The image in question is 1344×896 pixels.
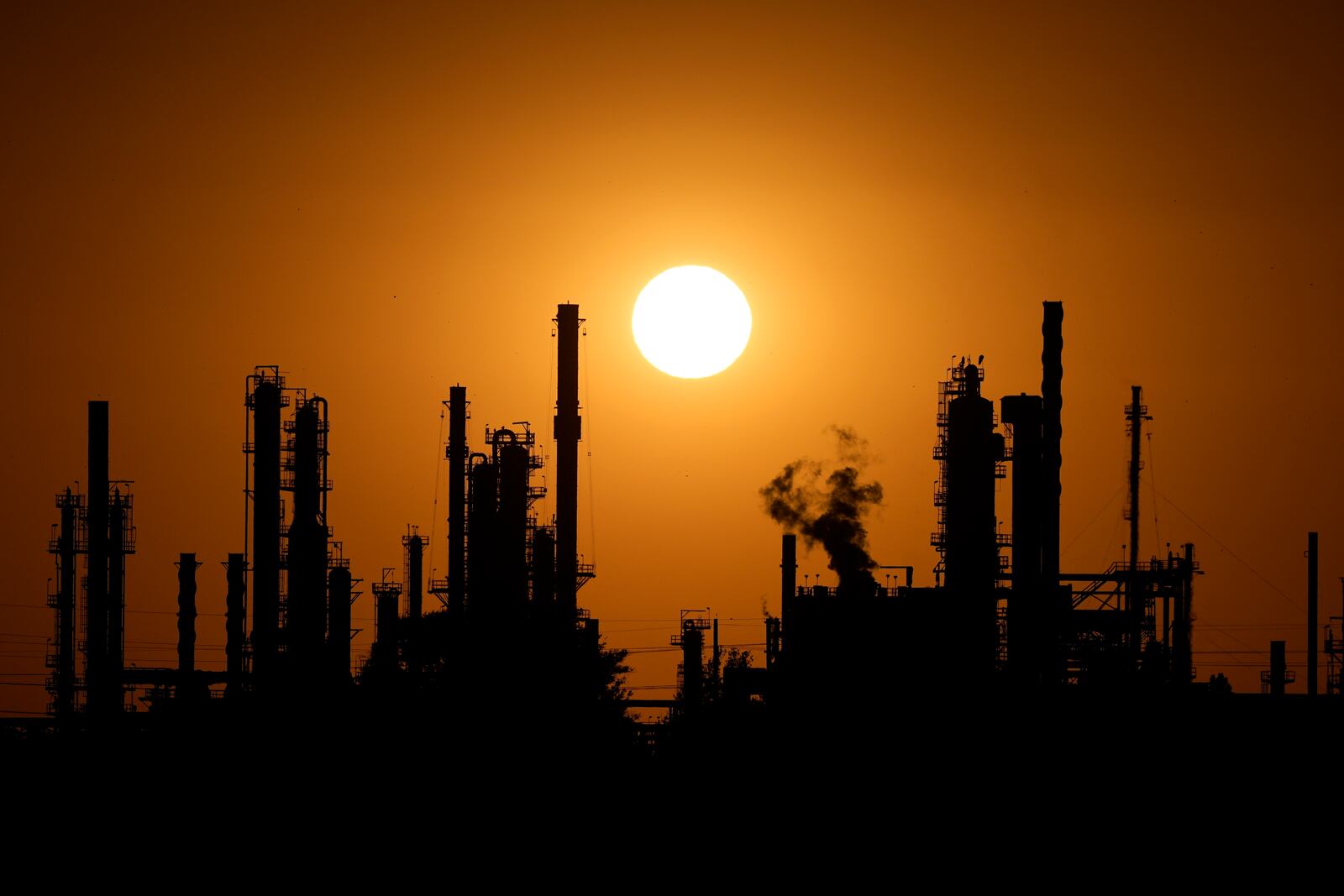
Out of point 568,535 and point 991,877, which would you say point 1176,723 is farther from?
point 568,535

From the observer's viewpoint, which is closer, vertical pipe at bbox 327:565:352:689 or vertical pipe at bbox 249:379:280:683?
vertical pipe at bbox 249:379:280:683

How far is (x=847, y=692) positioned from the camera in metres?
48.3

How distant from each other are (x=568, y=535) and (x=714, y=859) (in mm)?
22261

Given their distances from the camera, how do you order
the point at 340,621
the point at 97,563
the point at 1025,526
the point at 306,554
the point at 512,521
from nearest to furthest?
the point at 1025,526 < the point at 306,554 < the point at 340,621 < the point at 97,563 < the point at 512,521

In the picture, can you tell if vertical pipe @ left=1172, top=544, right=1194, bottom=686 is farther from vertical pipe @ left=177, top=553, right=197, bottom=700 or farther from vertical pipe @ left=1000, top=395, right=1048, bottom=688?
vertical pipe @ left=177, top=553, right=197, bottom=700

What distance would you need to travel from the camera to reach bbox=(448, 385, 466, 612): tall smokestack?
5700cm

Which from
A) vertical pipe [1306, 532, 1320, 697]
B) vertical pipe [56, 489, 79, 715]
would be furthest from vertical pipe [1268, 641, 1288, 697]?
vertical pipe [56, 489, 79, 715]

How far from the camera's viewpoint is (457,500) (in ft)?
190

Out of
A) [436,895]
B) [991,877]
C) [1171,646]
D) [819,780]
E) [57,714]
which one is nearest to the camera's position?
[436,895]

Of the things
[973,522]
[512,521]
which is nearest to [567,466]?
[512,521]

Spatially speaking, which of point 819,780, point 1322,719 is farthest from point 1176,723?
point 819,780

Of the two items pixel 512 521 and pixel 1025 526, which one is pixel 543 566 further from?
pixel 1025 526

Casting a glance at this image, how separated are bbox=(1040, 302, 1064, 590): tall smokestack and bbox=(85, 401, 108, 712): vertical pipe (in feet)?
75.7

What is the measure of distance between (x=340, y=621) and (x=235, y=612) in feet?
11.5
